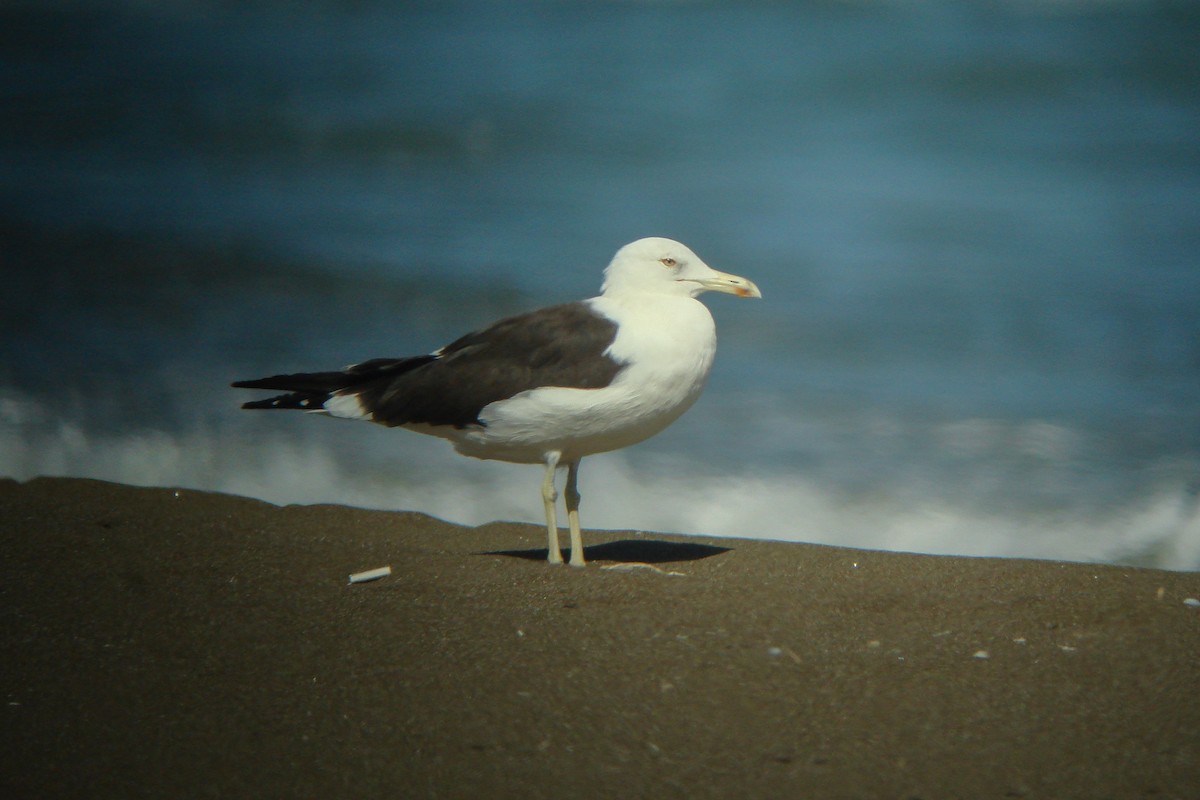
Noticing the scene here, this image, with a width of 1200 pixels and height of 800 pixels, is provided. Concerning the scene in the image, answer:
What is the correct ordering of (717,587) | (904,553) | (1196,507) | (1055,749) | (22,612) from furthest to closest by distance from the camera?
(1196,507), (904,553), (717,587), (22,612), (1055,749)

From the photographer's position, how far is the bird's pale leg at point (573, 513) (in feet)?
13.0

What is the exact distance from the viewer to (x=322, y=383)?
13.9 ft

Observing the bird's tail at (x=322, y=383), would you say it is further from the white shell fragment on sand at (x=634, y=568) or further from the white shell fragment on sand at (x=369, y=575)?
the white shell fragment on sand at (x=634, y=568)

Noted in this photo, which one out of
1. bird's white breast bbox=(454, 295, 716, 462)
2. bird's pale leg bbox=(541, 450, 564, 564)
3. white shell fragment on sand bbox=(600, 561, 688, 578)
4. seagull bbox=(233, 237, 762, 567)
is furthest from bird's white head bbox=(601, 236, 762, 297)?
white shell fragment on sand bbox=(600, 561, 688, 578)

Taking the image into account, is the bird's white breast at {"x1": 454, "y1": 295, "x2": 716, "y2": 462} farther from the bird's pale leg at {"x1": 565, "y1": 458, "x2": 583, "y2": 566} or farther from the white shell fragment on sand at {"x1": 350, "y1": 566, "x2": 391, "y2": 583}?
the white shell fragment on sand at {"x1": 350, "y1": 566, "x2": 391, "y2": 583}

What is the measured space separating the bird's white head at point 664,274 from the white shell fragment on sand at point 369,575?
1.34 meters

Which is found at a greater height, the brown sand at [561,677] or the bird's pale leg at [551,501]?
the bird's pale leg at [551,501]

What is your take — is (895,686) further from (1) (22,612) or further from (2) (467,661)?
(1) (22,612)

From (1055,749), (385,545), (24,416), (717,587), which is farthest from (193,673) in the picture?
(24,416)

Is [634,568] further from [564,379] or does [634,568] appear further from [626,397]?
[564,379]

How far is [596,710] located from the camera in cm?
255

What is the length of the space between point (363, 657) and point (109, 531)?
1.52 metres

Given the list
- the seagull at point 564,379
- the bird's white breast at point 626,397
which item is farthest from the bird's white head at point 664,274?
the bird's white breast at point 626,397

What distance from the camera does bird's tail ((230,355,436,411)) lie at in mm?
4168
